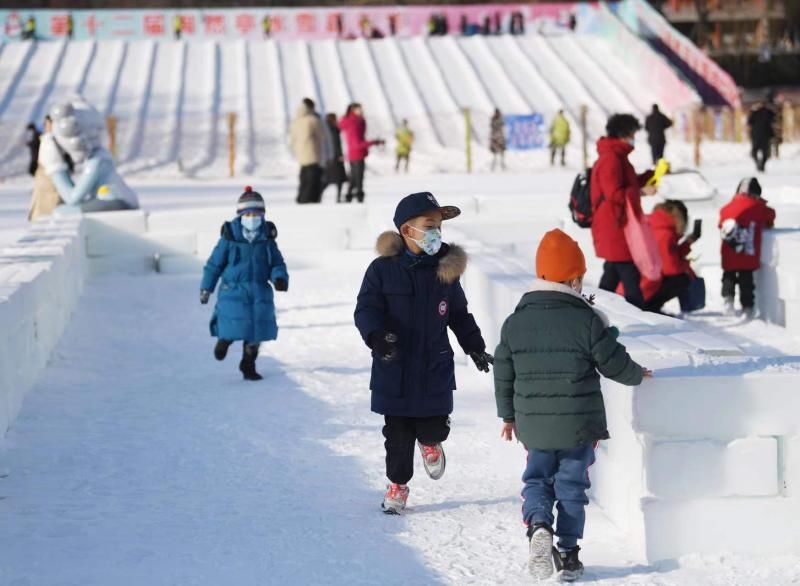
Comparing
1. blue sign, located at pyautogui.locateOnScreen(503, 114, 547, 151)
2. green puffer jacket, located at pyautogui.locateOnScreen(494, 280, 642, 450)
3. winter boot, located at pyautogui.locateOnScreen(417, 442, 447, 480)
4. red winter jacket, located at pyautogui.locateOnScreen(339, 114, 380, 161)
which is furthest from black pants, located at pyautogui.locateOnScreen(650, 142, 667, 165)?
green puffer jacket, located at pyautogui.locateOnScreen(494, 280, 642, 450)

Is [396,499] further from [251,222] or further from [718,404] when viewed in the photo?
[251,222]

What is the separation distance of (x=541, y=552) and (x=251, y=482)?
158 cm

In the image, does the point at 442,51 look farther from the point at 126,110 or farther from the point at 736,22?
the point at 736,22

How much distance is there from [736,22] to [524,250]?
1732 inches

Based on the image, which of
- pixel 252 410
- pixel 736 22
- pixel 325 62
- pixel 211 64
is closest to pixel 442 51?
pixel 325 62

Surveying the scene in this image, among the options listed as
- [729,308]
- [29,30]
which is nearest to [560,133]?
[29,30]

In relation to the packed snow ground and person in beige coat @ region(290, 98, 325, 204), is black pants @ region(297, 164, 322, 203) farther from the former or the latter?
the packed snow ground

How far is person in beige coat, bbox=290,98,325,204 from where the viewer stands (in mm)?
16078

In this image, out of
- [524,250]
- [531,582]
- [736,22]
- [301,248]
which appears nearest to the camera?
[531,582]

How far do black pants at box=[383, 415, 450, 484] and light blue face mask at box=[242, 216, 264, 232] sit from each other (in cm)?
280

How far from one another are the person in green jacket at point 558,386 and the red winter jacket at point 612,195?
3.92 meters

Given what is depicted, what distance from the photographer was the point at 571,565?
13.8 feet

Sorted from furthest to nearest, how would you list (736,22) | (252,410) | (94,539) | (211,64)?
(736,22) < (211,64) < (252,410) < (94,539)

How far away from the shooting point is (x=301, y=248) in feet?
44.1
